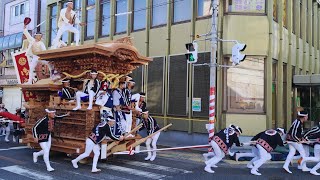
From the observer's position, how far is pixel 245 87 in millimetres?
15523

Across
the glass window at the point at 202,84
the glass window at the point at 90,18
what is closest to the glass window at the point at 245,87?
the glass window at the point at 202,84

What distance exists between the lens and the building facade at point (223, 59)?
15336 millimetres

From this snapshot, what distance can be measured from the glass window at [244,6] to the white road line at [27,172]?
1066cm

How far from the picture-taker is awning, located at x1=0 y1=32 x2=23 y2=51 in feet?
98.8

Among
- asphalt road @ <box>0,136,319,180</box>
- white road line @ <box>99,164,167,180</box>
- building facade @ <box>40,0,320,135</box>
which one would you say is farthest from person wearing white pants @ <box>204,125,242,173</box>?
building facade @ <box>40,0,320,135</box>

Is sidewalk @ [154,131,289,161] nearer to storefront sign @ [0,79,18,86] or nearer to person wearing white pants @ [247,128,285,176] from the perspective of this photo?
person wearing white pants @ [247,128,285,176]

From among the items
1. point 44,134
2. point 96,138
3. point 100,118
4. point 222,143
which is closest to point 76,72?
point 100,118

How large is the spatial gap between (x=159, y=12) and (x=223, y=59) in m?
5.04

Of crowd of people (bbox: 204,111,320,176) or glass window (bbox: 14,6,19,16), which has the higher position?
glass window (bbox: 14,6,19,16)

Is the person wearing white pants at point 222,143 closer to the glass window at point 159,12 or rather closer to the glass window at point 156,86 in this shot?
the glass window at point 156,86

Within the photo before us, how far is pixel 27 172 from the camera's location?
9.66 meters

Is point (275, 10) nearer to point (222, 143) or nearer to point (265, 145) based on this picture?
point (265, 145)

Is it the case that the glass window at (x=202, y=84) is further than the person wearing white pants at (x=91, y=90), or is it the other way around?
the glass window at (x=202, y=84)

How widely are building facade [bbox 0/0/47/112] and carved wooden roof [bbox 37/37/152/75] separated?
1841cm
